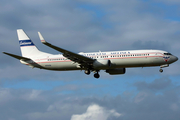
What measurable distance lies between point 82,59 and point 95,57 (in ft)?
9.05

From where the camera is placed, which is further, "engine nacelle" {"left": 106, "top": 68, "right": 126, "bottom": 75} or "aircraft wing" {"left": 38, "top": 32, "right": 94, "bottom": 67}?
"engine nacelle" {"left": 106, "top": 68, "right": 126, "bottom": 75}

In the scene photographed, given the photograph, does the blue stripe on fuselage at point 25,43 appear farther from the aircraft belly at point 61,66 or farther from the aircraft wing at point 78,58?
the aircraft wing at point 78,58

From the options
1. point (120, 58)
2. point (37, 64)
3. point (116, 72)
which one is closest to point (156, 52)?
point (120, 58)

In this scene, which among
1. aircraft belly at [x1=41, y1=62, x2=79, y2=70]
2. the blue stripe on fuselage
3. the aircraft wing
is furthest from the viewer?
the blue stripe on fuselage

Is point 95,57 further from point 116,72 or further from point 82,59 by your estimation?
point 116,72

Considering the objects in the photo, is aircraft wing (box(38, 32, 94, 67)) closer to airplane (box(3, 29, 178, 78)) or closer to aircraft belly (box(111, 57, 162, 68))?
airplane (box(3, 29, 178, 78))

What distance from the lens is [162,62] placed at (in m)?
53.4

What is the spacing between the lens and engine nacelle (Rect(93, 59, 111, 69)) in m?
53.1

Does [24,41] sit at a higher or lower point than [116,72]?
higher

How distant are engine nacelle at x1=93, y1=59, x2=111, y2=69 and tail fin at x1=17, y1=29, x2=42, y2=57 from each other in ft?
46.2

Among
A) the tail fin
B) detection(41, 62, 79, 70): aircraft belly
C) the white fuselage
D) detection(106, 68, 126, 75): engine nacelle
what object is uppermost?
the tail fin

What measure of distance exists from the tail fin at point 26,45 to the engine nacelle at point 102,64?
14.1 meters

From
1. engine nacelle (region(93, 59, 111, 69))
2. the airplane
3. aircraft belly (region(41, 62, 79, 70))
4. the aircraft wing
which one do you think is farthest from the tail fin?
engine nacelle (region(93, 59, 111, 69))

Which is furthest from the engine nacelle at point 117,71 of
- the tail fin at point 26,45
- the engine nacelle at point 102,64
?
the tail fin at point 26,45
